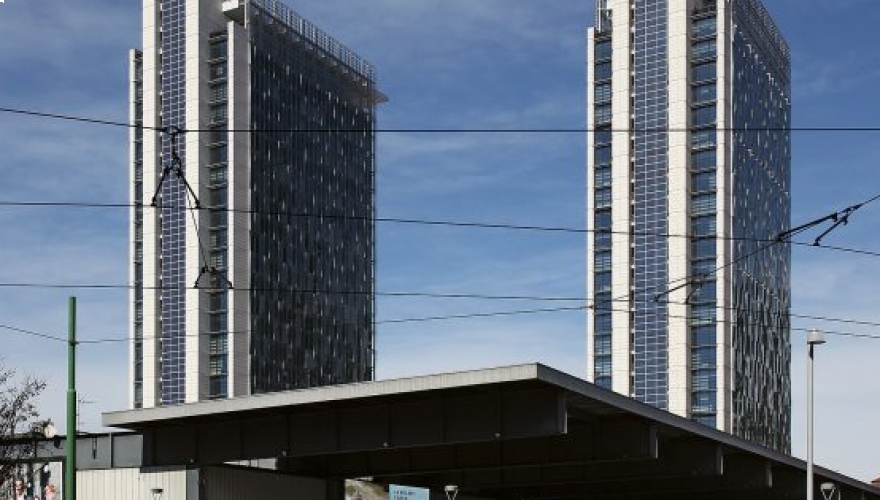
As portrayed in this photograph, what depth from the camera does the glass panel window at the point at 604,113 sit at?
618 ft

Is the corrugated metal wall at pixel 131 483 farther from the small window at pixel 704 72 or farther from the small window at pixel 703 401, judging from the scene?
the small window at pixel 704 72

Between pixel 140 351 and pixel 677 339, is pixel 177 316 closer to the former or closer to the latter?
pixel 140 351

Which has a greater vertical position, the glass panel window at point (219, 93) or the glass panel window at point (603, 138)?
the glass panel window at point (219, 93)

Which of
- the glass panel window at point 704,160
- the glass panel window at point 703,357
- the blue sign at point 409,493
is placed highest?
the glass panel window at point 704,160

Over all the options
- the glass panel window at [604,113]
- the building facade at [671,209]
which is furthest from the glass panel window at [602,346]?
the glass panel window at [604,113]

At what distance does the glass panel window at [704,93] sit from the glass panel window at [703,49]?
12.9 feet

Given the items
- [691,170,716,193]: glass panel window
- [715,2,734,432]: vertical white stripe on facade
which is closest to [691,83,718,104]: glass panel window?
[715,2,734,432]: vertical white stripe on facade

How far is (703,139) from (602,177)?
14.4 m

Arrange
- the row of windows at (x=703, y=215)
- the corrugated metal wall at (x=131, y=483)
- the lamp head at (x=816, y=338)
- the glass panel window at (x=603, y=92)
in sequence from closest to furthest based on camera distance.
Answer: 1. the lamp head at (x=816, y=338)
2. the corrugated metal wall at (x=131, y=483)
3. the row of windows at (x=703, y=215)
4. the glass panel window at (x=603, y=92)

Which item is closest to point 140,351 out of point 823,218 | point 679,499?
point 679,499

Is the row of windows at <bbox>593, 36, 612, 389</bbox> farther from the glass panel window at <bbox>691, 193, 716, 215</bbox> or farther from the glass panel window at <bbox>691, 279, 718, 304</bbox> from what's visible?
the glass panel window at <bbox>691, 279, 718, 304</bbox>

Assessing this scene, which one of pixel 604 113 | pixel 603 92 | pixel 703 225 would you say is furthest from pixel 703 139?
pixel 603 92

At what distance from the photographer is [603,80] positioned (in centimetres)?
18800

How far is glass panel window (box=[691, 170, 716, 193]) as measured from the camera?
182 metres
